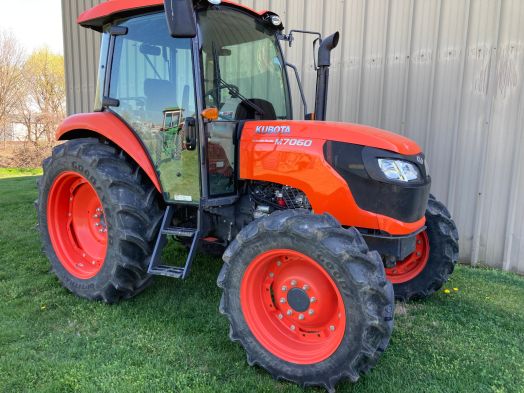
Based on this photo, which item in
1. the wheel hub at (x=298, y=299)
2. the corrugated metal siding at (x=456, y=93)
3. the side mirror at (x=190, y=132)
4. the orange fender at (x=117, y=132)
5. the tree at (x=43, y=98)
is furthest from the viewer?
the tree at (x=43, y=98)

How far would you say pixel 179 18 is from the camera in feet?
8.04

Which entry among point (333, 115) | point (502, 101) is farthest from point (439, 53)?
point (333, 115)

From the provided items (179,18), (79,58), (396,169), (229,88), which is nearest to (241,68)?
(229,88)

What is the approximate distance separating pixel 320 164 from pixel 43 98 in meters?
18.9

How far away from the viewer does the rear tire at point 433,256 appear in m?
3.33

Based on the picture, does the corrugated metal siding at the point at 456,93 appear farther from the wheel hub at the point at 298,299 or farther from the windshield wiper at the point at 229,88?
the wheel hub at the point at 298,299

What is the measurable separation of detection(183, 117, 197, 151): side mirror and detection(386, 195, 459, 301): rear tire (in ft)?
6.02

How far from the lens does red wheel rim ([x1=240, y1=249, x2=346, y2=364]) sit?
242cm

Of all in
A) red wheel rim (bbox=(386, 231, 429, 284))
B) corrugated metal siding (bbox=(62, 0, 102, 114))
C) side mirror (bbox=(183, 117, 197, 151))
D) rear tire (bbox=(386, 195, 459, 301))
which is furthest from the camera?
corrugated metal siding (bbox=(62, 0, 102, 114))

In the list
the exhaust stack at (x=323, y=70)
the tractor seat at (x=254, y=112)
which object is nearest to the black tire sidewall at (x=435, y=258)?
the exhaust stack at (x=323, y=70)

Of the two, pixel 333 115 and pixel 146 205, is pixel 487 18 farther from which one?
pixel 146 205

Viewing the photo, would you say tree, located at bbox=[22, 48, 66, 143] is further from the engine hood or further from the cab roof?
the engine hood

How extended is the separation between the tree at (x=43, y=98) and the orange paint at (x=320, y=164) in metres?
17.0

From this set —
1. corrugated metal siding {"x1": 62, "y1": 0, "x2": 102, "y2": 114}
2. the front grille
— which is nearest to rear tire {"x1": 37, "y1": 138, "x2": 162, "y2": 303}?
the front grille
